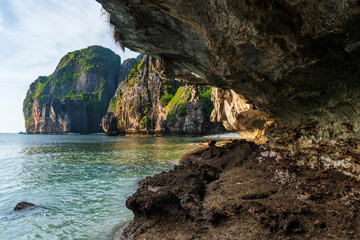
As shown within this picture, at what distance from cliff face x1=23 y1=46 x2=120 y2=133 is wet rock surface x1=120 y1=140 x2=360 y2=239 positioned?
14449 cm

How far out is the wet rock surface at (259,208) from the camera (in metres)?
4.07

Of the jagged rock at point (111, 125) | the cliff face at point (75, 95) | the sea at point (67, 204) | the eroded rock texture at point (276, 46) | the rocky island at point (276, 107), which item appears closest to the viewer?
the eroded rock texture at point (276, 46)

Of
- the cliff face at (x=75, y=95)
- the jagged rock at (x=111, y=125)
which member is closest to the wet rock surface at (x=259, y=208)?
the jagged rock at (x=111, y=125)

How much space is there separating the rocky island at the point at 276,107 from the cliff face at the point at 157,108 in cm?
5273

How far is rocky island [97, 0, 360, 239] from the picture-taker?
4008 millimetres

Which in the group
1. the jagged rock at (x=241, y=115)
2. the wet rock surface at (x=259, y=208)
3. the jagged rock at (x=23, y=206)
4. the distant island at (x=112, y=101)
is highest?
the distant island at (x=112, y=101)

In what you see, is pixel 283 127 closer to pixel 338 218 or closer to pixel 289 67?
pixel 289 67

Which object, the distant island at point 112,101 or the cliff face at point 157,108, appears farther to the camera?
the distant island at point 112,101

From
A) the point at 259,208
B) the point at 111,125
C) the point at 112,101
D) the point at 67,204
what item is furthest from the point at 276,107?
the point at 112,101

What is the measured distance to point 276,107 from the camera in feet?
25.2

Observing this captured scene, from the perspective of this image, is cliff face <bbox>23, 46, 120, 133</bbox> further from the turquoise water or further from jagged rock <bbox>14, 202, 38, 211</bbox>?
jagged rock <bbox>14, 202, 38, 211</bbox>

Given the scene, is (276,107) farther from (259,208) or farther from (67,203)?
(67,203)

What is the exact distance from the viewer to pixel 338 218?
4141 mm

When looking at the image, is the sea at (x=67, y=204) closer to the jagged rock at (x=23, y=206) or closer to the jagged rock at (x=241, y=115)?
the jagged rock at (x=23, y=206)
